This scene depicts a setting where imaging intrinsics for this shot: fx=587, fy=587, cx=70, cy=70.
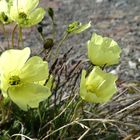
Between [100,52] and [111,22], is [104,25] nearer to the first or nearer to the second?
[111,22]

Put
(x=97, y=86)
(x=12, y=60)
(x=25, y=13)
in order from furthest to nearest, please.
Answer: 1. (x=25, y=13)
2. (x=97, y=86)
3. (x=12, y=60)

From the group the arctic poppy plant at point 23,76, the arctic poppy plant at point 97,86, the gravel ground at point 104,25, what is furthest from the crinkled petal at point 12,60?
the gravel ground at point 104,25

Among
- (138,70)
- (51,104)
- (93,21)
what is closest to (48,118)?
(51,104)

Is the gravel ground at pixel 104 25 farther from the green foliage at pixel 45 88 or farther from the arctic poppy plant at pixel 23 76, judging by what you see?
the arctic poppy plant at pixel 23 76

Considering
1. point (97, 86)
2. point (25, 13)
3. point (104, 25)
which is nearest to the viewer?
point (97, 86)

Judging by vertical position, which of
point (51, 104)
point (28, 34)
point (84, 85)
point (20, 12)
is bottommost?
point (28, 34)

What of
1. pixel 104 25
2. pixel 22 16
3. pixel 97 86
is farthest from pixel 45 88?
pixel 104 25

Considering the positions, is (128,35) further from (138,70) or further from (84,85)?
(84,85)
